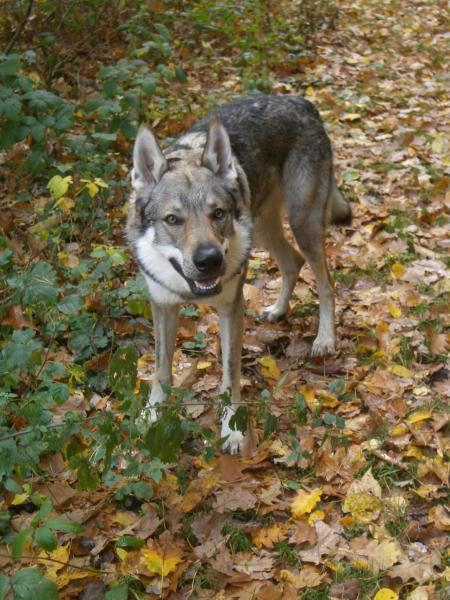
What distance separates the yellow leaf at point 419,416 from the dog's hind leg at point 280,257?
1428 mm

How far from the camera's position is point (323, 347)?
175 inches

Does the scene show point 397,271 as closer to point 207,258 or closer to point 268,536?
point 207,258

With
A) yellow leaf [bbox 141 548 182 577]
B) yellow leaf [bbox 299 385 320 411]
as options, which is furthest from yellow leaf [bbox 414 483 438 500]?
yellow leaf [bbox 141 548 182 577]

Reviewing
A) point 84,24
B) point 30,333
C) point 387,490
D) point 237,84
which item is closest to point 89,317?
point 30,333

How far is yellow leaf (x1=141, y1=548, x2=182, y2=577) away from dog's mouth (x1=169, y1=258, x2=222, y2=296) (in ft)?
4.18

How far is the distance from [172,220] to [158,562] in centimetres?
166

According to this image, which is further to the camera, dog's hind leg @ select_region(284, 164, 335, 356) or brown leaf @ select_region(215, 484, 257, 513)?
dog's hind leg @ select_region(284, 164, 335, 356)

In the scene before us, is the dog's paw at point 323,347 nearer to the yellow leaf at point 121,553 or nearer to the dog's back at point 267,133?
the dog's back at point 267,133

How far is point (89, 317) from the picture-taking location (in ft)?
13.6

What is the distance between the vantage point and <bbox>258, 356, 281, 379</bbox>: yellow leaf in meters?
4.26

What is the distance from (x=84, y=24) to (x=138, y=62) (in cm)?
234

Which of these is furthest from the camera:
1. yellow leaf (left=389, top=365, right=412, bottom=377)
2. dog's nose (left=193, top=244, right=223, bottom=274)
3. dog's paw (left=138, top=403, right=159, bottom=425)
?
yellow leaf (left=389, top=365, right=412, bottom=377)

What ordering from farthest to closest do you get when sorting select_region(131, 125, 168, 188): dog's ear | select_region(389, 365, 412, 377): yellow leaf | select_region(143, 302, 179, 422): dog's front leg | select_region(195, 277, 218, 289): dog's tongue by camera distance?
select_region(389, 365, 412, 377): yellow leaf < select_region(143, 302, 179, 422): dog's front leg < select_region(131, 125, 168, 188): dog's ear < select_region(195, 277, 218, 289): dog's tongue

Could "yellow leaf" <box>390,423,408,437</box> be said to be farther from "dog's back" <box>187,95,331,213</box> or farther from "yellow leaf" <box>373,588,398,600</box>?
"dog's back" <box>187,95,331,213</box>
